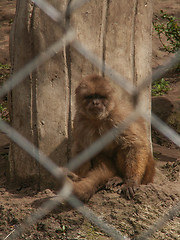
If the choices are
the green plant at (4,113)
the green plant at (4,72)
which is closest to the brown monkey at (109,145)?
the green plant at (4,113)

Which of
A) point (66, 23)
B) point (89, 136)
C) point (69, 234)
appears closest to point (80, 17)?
point (66, 23)

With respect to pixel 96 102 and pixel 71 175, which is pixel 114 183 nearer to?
pixel 71 175

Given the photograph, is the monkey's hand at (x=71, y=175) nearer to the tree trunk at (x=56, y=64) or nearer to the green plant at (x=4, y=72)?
the tree trunk at (x=56, y=64)

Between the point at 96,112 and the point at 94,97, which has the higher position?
the point at 94,97

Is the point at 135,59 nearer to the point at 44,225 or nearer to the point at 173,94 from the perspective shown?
the point at 44,225

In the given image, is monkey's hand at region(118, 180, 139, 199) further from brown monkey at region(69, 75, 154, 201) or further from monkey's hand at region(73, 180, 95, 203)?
monkey's hand at region(73, 180, 95, 203)

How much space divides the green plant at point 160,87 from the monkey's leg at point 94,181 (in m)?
3.60

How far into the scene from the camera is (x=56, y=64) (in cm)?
394

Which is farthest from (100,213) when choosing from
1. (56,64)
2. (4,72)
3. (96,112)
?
(4,72)

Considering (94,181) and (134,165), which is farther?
(134,165)

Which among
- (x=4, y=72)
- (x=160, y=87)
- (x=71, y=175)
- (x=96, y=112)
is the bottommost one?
(x=71, y=175)

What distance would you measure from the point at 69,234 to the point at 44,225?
0.22m

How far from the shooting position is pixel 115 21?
160 inches

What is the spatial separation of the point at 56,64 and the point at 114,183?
1263 millimetres
